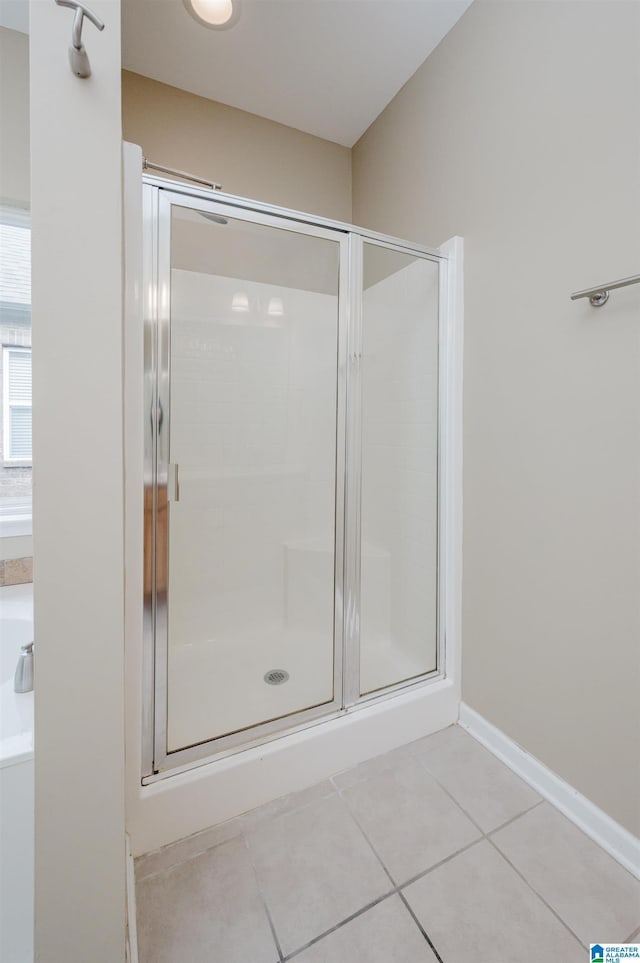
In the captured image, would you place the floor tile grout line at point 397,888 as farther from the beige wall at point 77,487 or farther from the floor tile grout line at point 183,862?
the beige wall at point 77,487

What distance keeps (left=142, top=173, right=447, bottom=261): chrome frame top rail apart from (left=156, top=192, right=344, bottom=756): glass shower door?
0.02 metres

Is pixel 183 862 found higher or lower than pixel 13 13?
lower

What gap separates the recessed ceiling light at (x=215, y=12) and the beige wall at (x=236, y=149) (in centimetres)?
38

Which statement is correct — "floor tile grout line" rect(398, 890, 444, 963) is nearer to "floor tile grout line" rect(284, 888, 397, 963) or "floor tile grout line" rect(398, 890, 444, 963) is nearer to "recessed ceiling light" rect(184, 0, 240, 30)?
"floor tile grout line" rect(284, 888, 397, 963)

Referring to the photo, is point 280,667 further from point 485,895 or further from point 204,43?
point 204,43

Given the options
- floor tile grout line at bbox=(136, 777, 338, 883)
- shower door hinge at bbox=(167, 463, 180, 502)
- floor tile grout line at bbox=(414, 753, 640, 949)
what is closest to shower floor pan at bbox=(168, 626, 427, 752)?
floor tile grout line at bbox=(136, 777, 338, 883)

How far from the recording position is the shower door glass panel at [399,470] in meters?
1.55

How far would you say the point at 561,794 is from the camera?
3.95 ft

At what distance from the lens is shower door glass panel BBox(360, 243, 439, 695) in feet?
5.08

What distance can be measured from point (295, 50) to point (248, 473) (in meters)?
1.71

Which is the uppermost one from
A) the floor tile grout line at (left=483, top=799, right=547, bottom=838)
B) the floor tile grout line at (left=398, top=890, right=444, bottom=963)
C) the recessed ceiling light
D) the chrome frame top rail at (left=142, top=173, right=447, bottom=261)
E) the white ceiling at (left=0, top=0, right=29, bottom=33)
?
the recessed ceiling light

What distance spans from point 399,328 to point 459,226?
1.34ft

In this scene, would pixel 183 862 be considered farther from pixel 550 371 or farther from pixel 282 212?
pixel 282 212

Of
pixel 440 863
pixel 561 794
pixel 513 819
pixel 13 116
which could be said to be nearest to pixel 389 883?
pixel 440 863
